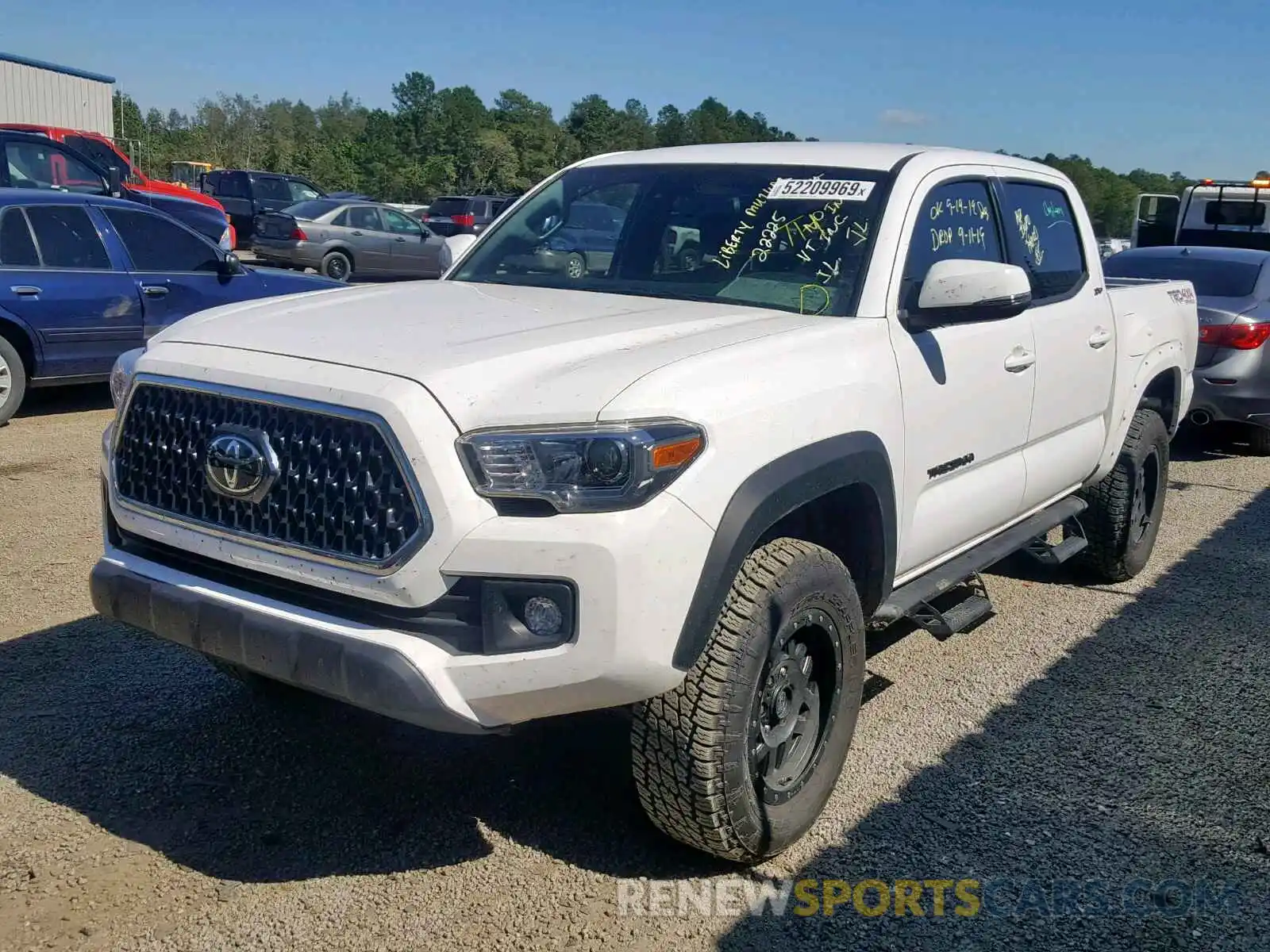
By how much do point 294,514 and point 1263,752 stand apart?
3.35 m

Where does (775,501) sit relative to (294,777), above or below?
above

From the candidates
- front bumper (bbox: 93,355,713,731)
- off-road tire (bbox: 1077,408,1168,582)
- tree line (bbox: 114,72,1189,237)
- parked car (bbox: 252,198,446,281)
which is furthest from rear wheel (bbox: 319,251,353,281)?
tree line (bbox: 114,72,1189,237)

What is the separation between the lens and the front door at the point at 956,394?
3.88m

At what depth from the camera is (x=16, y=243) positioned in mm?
8594

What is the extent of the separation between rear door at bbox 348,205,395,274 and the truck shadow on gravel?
17801 millimetres

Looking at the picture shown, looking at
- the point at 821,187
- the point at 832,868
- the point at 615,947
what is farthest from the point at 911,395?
the point at 615,947

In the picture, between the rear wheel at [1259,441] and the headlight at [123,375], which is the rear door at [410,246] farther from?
the headlight at [123,375]

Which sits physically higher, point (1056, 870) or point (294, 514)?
point (294, 514)

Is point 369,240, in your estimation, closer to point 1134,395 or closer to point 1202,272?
point 1202,272

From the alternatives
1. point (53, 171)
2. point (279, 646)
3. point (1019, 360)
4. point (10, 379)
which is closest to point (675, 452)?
point (279, 646)

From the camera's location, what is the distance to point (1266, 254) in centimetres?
970

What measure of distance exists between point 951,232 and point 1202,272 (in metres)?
6.24

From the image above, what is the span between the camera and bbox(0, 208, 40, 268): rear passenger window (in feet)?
28.0

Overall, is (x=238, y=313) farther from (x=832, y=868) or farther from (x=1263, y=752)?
(x=1263, y=752)
